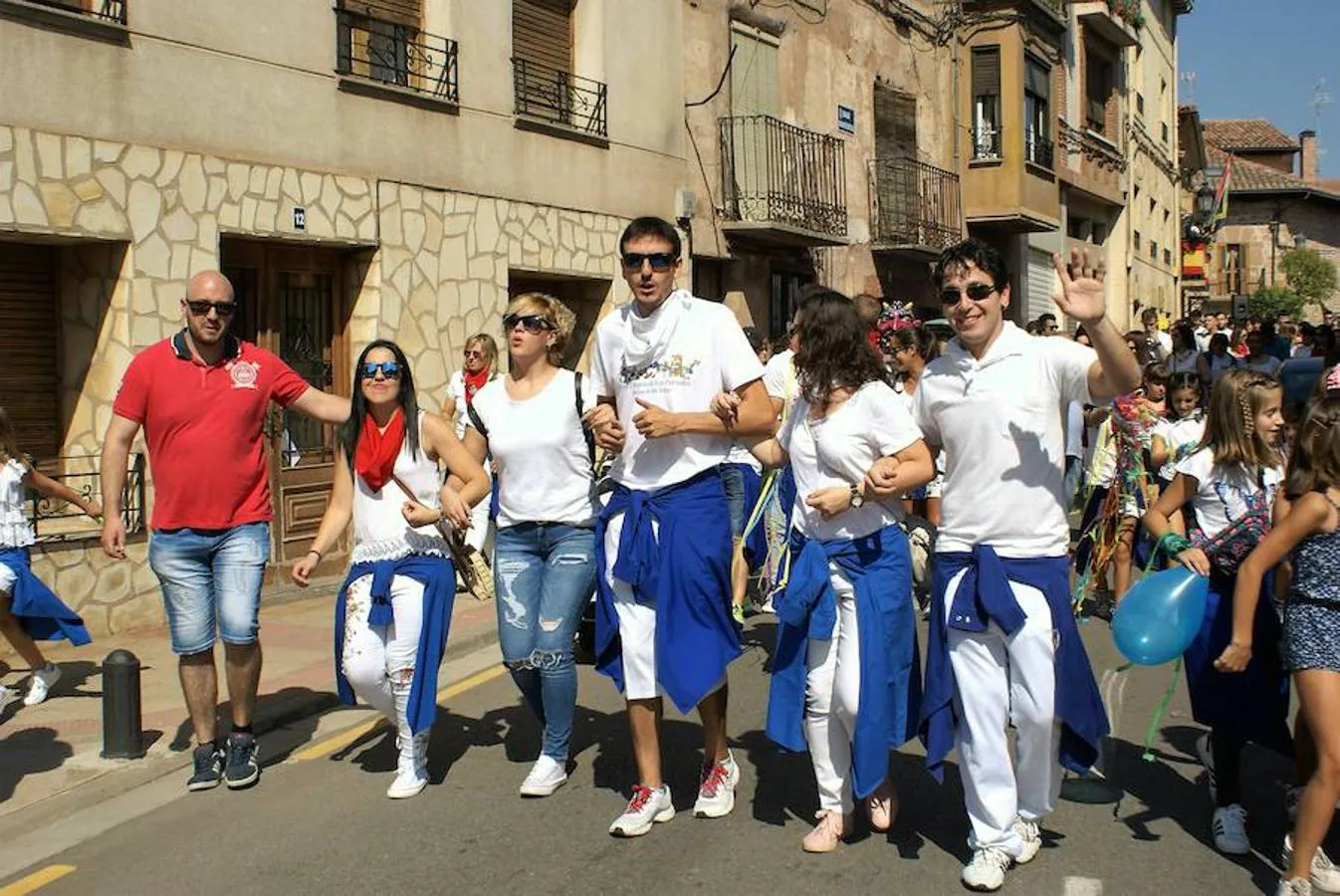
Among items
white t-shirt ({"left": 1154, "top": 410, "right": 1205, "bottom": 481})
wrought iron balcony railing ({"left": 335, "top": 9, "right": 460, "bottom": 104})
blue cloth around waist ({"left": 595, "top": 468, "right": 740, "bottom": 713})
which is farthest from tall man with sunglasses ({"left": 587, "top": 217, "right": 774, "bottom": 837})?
wrought iron balcony railing ({"left": 335, "top": 9, "right": 460, "bottom": 104})

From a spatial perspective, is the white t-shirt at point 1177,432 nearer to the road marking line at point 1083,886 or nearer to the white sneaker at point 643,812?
the road marking line at point 1083,886

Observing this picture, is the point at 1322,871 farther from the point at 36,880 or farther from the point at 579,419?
the point at 36,880

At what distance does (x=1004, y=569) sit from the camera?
14.8 ft

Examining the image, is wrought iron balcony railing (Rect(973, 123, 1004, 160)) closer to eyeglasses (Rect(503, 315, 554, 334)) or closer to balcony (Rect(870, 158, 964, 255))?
balcony (Rect(870, 158, 964, 255))

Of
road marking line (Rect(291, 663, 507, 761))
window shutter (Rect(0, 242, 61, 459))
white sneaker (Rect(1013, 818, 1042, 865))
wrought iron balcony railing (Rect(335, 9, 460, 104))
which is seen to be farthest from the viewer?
wrought iron balcony railing (Rect(335, 9, 460, 104))

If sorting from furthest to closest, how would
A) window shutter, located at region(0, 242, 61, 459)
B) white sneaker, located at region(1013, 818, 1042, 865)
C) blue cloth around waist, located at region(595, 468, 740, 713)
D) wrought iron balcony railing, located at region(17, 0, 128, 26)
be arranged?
window shutter, located at region(0, 242, 61, 459)
wrought iron balcony railing, located at region(17, 0, 128, 26)
blue cloth around waist, located at region(595, 468, 740, 713)
white sneaker, located at region(1013, 818, 1042, 865)

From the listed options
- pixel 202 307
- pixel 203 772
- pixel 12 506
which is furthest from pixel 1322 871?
pixel 12 506

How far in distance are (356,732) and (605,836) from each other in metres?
2.29

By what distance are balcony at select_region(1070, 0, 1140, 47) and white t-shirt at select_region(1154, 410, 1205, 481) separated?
1975cm

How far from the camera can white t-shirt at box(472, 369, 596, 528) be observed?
5.62 m

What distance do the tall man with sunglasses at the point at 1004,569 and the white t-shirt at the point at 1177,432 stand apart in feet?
14.9

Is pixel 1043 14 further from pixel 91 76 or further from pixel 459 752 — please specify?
pixel 459 752

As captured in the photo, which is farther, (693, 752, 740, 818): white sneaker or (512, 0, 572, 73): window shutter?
(512, 0, 572, 73): window shutter

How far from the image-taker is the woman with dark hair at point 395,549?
18.9ft
